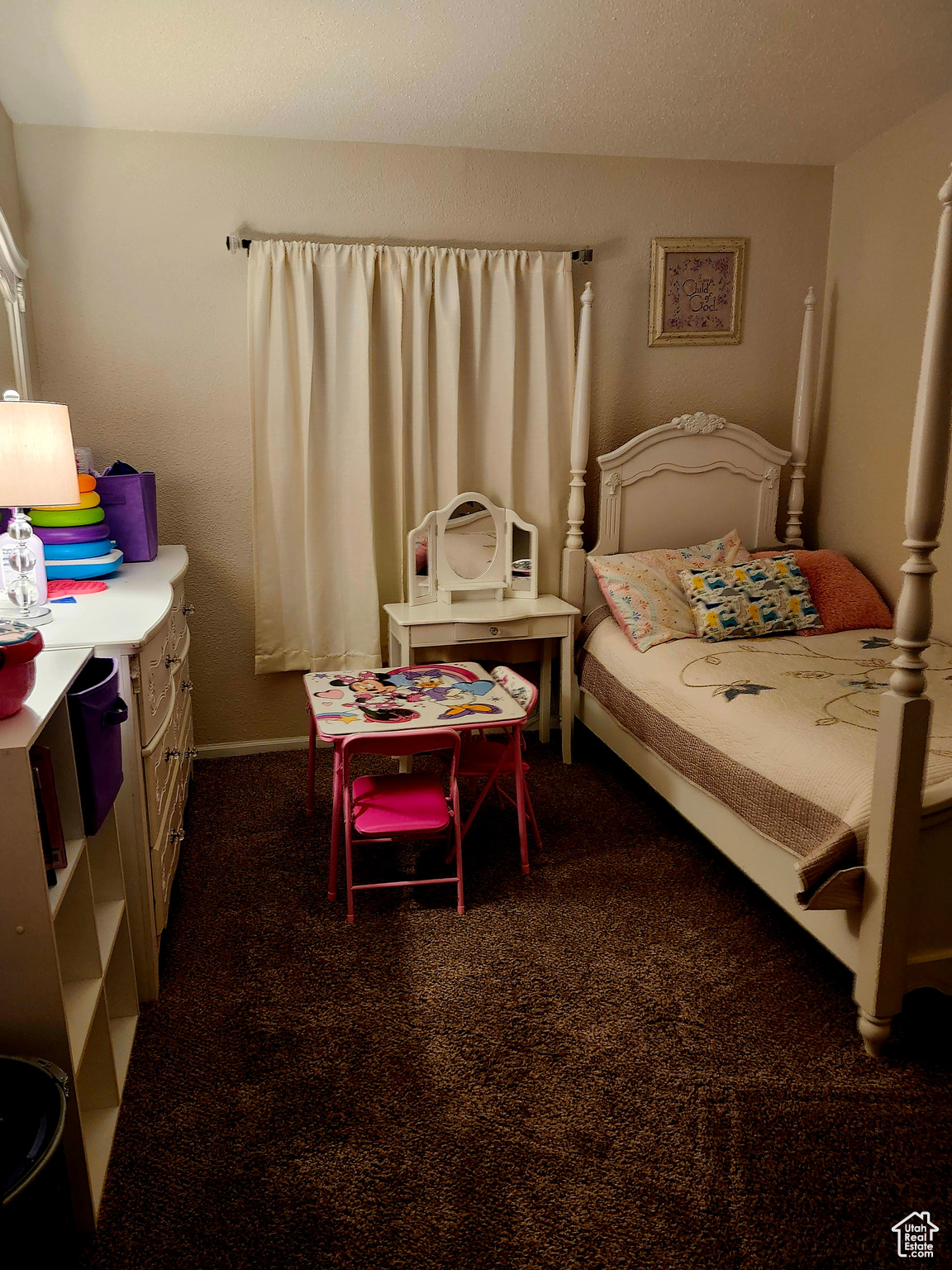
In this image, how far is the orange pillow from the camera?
351 centimetres

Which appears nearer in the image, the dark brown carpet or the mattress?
the dark brown carpet

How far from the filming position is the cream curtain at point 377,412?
3471 millimetres

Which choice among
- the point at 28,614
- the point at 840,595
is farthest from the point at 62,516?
the point at 840,595

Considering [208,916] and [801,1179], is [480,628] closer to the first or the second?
[208,916]

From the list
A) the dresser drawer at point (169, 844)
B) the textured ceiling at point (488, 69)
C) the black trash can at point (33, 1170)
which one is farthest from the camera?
the textured ceiling at point (488, 69)

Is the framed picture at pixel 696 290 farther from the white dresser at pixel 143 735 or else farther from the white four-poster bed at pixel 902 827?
the white dresser at pixel 143 735

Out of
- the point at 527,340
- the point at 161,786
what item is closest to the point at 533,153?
the point at 527,340

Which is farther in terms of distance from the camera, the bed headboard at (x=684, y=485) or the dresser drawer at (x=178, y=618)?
the bed headboard at (x=684, y=485)

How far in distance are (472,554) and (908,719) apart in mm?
2162

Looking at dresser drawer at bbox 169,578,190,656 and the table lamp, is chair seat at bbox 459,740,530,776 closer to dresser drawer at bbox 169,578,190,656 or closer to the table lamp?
dresser drawer at bbox 169,578,190,656

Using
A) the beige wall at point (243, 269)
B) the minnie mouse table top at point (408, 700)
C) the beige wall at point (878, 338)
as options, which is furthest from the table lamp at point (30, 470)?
the beige wall at point (878, 338)

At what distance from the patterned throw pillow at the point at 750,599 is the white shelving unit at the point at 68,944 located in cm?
225

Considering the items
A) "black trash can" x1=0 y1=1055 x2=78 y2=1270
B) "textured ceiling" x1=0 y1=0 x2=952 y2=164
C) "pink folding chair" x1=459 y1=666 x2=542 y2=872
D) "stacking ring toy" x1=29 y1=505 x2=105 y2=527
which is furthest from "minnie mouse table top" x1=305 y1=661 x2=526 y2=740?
"textured ceiling" x1=0 y1=0 x2=952 y2=164

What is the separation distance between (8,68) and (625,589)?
263cm
